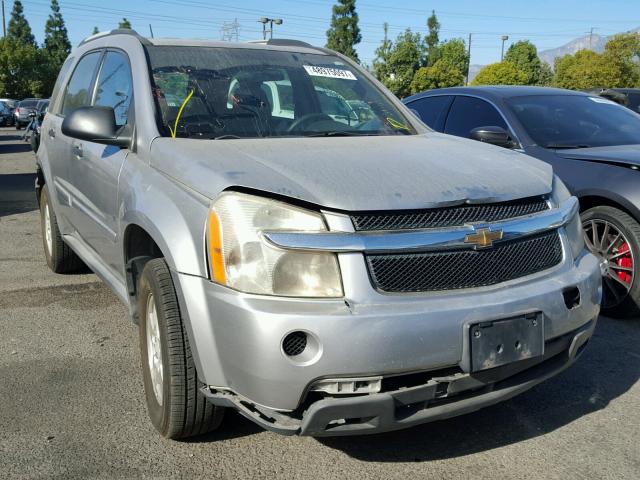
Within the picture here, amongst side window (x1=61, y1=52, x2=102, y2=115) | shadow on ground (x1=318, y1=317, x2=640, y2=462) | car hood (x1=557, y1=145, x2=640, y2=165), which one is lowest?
shadow on ground (x1=318, y1=317, x2=640, y2=462)

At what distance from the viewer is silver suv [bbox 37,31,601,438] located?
237 centimetres

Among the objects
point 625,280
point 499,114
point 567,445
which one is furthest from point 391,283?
point 499,114

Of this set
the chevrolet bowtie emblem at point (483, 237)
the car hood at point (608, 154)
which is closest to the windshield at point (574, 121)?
the car hood at point (608, 154)

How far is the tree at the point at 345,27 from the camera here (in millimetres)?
69750

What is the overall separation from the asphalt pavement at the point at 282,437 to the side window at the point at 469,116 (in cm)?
225

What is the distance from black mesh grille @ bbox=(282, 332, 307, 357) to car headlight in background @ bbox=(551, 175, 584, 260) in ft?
4.48

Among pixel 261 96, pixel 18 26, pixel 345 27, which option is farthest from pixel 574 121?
pixel 18 26

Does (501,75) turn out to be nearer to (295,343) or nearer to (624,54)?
(624,54)

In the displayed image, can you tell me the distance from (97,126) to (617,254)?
345 centimetres

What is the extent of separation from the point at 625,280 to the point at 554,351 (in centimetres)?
210

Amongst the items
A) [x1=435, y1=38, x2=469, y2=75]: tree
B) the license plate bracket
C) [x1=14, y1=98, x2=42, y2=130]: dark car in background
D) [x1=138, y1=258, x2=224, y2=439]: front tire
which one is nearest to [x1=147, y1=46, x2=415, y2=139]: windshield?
[x1=138, y1=258, x2=224, y2=439]: front tire

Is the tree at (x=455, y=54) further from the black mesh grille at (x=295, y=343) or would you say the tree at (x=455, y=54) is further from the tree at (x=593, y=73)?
the black mesh grille at (x=295, y=343)

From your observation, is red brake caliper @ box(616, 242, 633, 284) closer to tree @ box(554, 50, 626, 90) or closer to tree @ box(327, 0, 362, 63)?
tree @ box(554, 50, 626, 90)

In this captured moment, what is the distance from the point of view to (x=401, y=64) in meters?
64.0
